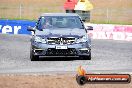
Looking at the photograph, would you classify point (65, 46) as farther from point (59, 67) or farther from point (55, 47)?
point (59, 67)

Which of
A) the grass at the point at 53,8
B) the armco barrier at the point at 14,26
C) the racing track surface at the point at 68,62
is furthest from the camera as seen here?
the grass at the point at 53,8

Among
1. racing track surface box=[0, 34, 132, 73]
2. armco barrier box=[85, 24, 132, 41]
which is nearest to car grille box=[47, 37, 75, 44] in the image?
racing track surface box=[0, 34, 132, 73]

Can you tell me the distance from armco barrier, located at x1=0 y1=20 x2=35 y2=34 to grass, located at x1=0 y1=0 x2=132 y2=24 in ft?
44.6

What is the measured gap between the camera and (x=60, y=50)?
61.2ft

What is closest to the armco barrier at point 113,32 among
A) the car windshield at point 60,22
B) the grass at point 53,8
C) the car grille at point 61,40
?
the car windshield at point 60,22

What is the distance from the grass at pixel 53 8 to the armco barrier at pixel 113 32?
15.6 metres

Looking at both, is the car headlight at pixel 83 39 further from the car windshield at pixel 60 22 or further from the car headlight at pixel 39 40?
the car headlight at pixel 39 40

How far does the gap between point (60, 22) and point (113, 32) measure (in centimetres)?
1181

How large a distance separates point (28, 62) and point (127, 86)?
698 centimetres

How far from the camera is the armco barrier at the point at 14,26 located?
35194mm

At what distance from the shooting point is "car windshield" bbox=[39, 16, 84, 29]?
19797mm

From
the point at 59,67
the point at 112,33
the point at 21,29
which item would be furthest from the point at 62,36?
the point at 21,29

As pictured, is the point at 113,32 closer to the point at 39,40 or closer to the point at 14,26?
the point at 14,26

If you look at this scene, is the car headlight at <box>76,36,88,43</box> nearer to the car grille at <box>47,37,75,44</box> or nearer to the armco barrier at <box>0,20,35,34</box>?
the car grille at <box>47,37,75,44</box>
